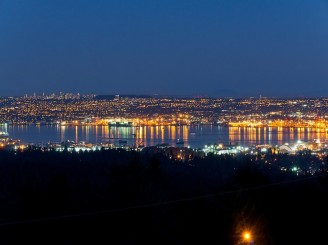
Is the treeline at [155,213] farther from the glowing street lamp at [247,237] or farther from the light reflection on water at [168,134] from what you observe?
the light reflection on water at [168,134]

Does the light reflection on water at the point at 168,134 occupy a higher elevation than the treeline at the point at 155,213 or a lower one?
lower

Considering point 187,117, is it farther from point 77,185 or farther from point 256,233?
point 256,233

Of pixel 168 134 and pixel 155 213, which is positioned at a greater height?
pixel 155 213

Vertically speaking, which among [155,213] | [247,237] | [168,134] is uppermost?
[155,213]

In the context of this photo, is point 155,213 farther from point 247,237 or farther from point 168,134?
point 168,134

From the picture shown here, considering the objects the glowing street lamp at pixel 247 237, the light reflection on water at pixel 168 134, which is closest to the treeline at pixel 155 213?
the glowing street lamp at pixel 247 237

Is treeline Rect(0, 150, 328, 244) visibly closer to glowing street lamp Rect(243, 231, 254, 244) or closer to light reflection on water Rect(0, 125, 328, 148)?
glowing street lamp Rect(243, 231, 254, 244)

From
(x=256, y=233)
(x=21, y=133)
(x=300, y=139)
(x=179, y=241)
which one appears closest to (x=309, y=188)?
(x=256, y=233)

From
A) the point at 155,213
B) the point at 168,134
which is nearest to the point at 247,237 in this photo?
the point at 155,213
